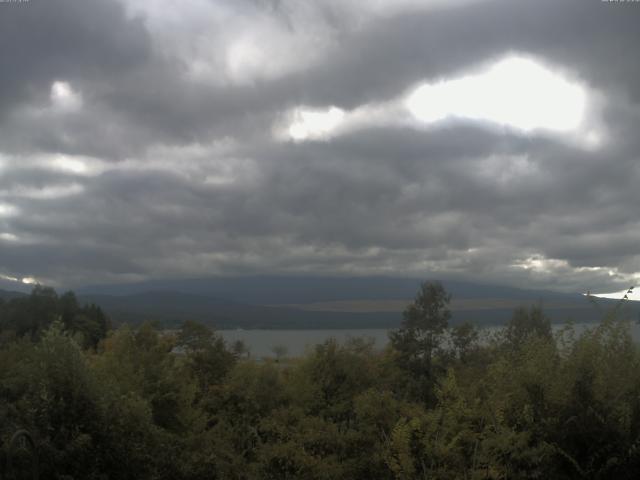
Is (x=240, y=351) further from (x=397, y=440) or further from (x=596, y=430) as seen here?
(x=596, y=430)

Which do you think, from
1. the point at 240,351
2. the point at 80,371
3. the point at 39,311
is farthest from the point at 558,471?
the point at 39,311

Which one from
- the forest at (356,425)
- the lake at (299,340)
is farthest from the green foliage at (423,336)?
the forest at (356,425)

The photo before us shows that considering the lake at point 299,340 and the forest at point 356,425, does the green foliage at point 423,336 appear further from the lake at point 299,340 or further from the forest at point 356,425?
the forest at point 356,425

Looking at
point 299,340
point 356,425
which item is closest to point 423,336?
point 356,425

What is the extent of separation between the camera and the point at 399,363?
45312mm

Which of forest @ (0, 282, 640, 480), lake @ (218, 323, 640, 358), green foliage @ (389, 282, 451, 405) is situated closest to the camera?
forest @ (0, 282, 640, 480)

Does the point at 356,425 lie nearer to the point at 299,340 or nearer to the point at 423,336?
the point at 423,336

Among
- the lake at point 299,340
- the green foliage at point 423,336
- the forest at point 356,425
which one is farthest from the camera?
the green foliage at point 423,336

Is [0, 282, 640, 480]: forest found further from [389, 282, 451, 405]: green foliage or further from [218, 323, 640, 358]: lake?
[389, 282, 451, 405]: green foliage

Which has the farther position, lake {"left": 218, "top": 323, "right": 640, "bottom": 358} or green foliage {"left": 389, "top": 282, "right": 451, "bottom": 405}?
green foliage {"left": 389, "top": 282, "right": 451, "bottom": 405}

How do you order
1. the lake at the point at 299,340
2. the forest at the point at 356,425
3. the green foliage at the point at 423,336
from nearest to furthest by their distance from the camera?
the forest at the point at 356,425
the lake at the point at 299,340
the green foliage at the point at 423,336

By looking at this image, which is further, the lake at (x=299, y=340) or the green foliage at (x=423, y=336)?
the green foliage at (x=423, y=336)

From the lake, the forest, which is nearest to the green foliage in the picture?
the lake

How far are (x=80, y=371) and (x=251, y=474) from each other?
22.7ft
